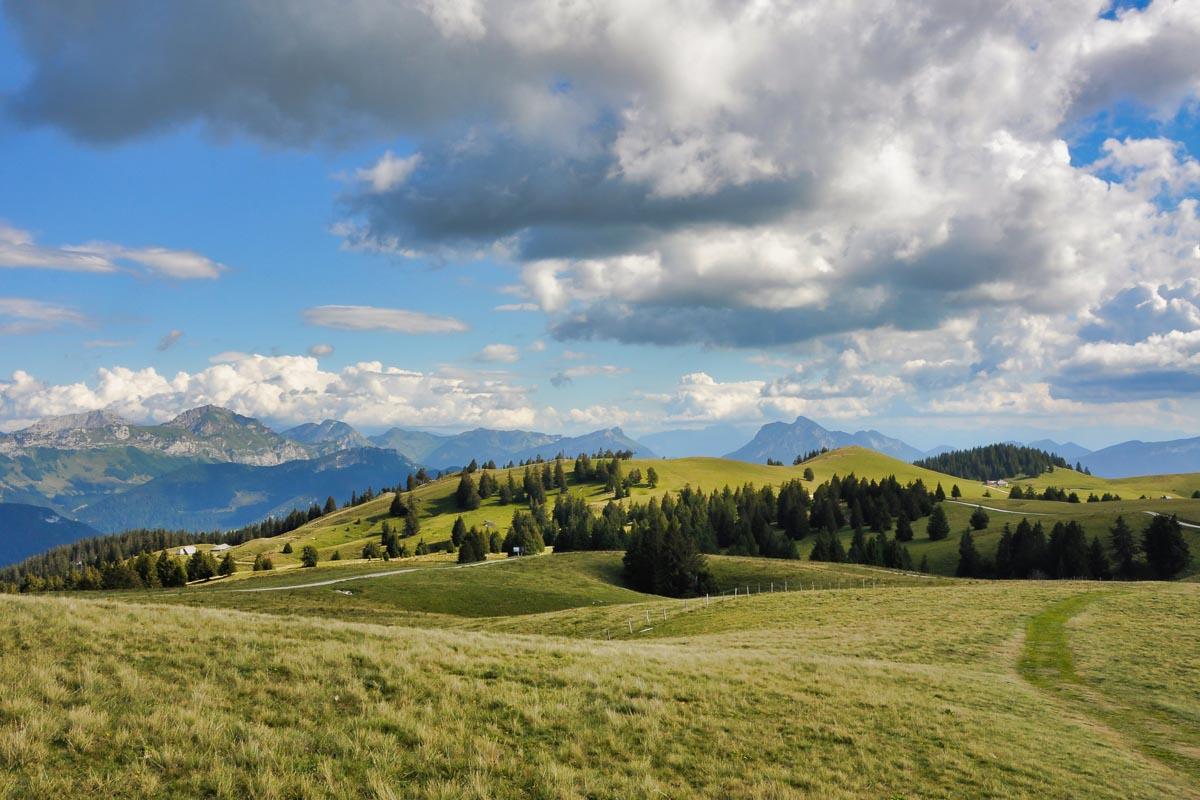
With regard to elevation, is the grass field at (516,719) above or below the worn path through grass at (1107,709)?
above

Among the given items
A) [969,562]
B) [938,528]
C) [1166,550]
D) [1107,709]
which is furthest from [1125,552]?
[1107,709]

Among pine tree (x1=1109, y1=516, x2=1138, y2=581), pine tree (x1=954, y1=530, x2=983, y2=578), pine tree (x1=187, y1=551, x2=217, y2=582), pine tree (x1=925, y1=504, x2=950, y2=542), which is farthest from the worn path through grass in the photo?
pine tree (x1=187, y1=551, x2=217, y2=582)

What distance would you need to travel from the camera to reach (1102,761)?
1612 centimetres

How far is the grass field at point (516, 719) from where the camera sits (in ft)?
33.1

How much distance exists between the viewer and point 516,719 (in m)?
13.5

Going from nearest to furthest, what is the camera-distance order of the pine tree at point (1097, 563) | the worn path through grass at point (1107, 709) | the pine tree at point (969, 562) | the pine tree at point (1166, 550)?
the worn path through grass at point (1107, 709)
the pine tree at point (1166, 550)
the pine tree at point (1097, 563)
the pine tree at point (969, 562)

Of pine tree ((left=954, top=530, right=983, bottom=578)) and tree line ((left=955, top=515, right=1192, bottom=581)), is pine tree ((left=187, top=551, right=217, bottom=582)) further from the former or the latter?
tree line ((left=955, top=515, right=1192, bottom=581))

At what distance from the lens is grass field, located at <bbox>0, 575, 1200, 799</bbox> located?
10078 mm

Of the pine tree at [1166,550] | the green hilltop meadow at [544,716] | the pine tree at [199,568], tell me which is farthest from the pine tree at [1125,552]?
the pine tree at [199,568]

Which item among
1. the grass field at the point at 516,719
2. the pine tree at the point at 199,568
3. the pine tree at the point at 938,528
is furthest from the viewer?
the pine tree at the point at 938,528

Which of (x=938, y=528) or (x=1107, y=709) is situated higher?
(x=1107, y=709)

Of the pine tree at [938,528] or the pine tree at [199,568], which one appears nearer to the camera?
the pine tree at [199,568]

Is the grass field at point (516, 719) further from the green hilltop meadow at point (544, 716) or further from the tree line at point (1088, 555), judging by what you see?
the tree line at point (1088, 555)

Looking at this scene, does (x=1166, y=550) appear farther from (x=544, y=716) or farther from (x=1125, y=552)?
(x=544, y=716)
